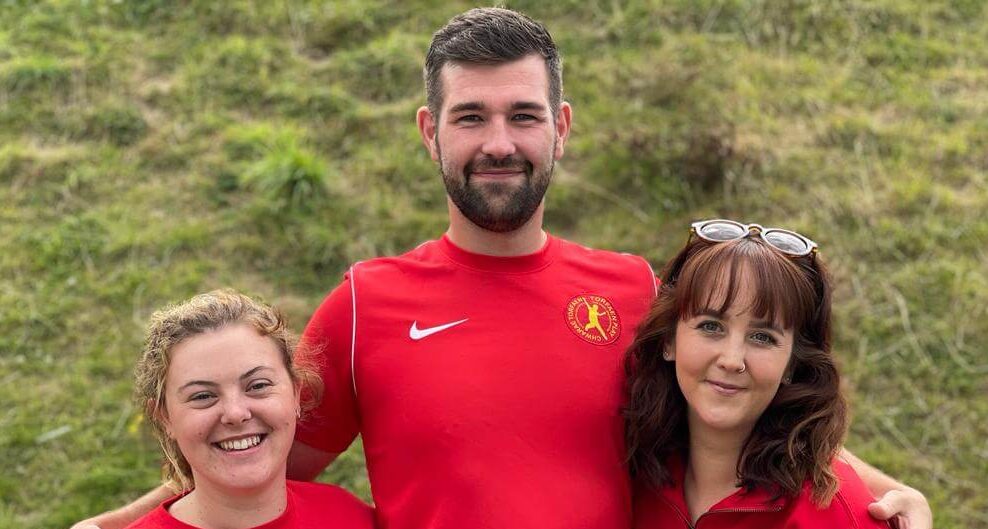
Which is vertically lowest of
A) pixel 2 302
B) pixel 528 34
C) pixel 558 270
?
pixel 2 302

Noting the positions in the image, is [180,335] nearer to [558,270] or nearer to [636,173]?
[558,270]

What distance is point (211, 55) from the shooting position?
257 inches

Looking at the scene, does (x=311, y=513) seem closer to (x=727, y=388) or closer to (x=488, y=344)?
(x=488, y=344)

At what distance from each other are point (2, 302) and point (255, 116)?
5.86ft

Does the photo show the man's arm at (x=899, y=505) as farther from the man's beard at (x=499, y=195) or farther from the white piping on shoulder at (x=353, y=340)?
the white piping on shoulder at (x=353, y=340)

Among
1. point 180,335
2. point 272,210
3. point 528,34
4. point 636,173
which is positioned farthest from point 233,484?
point 636,173

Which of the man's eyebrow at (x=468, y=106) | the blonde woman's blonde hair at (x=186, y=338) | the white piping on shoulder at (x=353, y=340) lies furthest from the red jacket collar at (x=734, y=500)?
the man's eyebrow at (x=468, y=106)

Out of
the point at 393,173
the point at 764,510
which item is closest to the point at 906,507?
the point at 764,510

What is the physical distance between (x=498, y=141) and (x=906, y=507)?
4.78 ft

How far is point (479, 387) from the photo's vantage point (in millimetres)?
2812

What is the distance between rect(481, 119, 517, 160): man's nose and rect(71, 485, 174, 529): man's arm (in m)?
1.30

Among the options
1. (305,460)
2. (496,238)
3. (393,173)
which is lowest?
(393,173)

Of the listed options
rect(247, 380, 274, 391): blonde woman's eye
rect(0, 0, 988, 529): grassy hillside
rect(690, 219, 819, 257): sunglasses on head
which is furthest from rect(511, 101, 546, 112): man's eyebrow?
rect(0, 0, 988, 529): grassy hillside

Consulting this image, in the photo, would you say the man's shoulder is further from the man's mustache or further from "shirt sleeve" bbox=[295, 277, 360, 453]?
"shirt sleeve" bbox=[295, 277, 360, 453]
